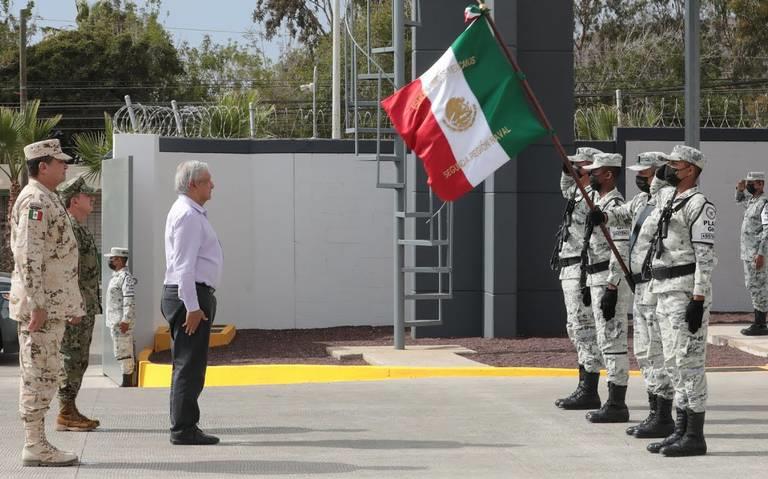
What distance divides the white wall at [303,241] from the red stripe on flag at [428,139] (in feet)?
20.4

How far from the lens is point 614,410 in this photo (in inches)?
360

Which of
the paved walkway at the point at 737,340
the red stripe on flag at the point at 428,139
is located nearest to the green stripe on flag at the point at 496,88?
the red stripe on flag at the point at 428,139

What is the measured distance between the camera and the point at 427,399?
10453mm

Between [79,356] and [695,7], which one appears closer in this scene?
[79,356]

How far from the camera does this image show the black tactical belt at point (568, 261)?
9516 mm

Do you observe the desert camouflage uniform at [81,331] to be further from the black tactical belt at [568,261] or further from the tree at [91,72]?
the tree at [91,72]

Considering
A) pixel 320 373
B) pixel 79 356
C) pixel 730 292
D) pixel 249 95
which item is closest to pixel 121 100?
pixel 249 95

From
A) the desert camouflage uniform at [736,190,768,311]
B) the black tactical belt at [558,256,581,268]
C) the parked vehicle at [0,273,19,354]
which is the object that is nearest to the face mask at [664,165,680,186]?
the black tactical belt at [558,256,581,268]

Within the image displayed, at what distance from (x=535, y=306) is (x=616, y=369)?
6.01 metres

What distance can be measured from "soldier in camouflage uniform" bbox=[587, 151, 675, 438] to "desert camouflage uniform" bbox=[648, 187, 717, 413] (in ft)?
0.85

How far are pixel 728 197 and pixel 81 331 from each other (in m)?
11.0

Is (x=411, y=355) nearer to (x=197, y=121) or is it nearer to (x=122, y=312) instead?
(x=122, y=312)

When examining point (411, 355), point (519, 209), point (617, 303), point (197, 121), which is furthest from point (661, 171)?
point (197, 121)

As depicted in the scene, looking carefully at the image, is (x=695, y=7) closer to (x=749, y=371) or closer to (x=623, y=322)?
(x=749, y=371)
